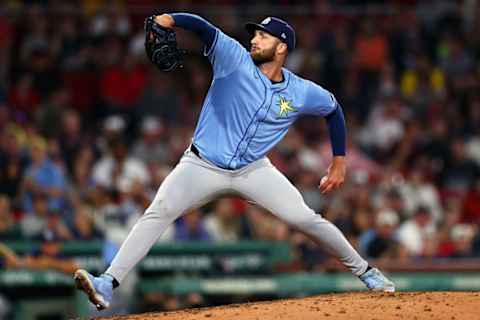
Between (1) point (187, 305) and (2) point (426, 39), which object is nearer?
(1) point (187, 305)

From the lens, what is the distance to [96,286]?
23.0 feet

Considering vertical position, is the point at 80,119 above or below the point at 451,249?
above

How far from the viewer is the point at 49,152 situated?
41.0ft

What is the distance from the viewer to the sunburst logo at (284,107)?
7434 millimetres

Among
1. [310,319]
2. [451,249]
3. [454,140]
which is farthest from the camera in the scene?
[454,140]

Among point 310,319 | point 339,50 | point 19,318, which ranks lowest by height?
point 19,318

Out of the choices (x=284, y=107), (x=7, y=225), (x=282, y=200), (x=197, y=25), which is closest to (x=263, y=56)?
(x=284, y=107)

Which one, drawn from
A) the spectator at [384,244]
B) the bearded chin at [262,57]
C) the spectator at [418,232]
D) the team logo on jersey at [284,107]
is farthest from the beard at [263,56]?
the spectator at [418,232]

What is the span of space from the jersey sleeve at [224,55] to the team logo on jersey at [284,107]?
1.24 feet

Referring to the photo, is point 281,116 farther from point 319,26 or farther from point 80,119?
point 319,26

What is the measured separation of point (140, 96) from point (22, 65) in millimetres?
1394

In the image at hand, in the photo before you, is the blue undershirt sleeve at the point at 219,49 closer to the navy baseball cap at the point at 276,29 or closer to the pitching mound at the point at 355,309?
the navy baseball cap at the point at 276,29

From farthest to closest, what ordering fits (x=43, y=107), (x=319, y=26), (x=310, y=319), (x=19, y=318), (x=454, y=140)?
1. (x=319, y=26)
2. (x=454, y=140)
3. (x=43, y=107)
4. (x=19, y=318)
5. (x=310, y=319)

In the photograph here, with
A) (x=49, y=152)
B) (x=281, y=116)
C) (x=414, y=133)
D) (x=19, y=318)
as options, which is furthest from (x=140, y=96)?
(x=281, y=116)
